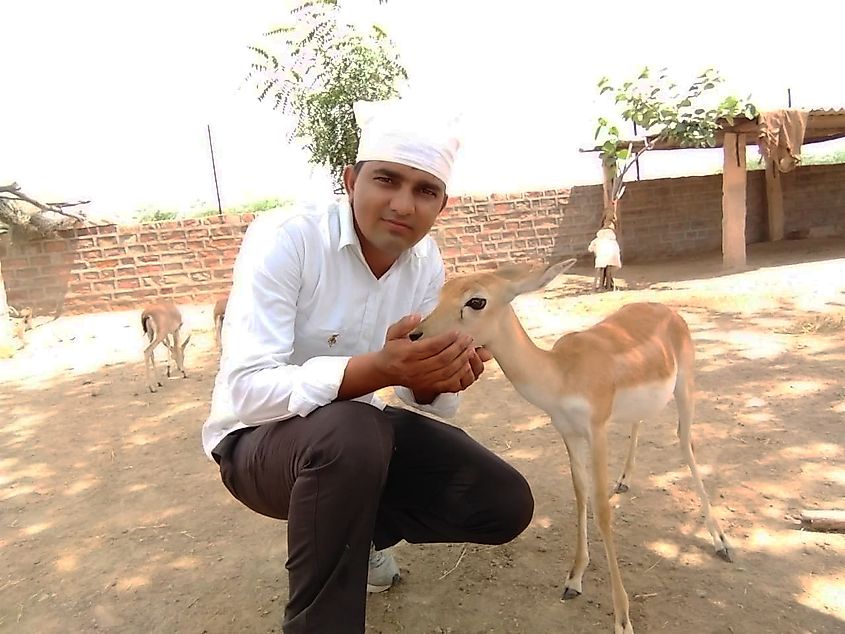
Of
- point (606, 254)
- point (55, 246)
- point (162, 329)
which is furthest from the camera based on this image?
point (55, 246)

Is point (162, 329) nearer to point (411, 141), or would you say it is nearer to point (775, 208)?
point (411, 141)

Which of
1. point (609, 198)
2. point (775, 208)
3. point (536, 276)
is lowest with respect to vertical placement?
point (536, 276)

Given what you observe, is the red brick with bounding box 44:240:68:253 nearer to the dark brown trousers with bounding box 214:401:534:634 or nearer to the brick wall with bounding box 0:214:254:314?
the brick wall with bounding box 0:214:254:314

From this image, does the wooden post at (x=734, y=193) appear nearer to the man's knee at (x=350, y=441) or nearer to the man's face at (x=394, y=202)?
the man's face at (x=394, y=202)

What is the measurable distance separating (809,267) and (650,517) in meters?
7.80

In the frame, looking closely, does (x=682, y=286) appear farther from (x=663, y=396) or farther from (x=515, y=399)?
(x=663, y=396)

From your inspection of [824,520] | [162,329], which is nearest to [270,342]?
A: [824,520]

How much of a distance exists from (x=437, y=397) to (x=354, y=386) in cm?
50

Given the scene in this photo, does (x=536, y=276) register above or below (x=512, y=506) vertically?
above

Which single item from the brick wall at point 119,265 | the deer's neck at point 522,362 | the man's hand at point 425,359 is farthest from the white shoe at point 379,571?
the brick wall at point 119,265

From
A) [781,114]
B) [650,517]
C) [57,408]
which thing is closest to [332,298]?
[650,517]

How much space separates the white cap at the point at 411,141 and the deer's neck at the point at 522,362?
57 cm

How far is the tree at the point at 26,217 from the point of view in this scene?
9.24 metres

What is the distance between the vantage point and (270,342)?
6.10ft
